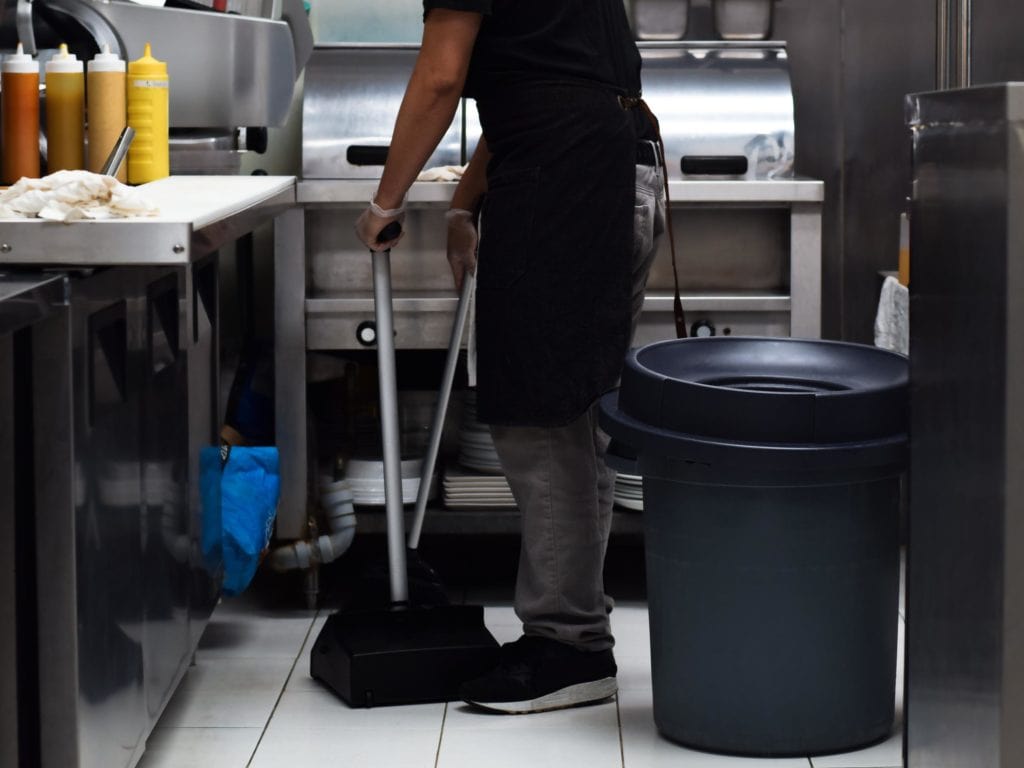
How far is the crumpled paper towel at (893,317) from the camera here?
11.1ft

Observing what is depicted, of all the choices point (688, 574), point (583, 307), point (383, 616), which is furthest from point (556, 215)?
point (383, 616)

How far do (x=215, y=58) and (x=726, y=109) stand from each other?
1131 mm

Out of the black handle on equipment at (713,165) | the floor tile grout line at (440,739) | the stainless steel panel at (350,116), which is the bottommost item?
the floor tile grout line at (440,739)

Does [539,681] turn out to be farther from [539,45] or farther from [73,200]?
[73,200]

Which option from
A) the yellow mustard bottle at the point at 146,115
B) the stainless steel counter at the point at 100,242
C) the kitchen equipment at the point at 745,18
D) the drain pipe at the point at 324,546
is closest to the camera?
the stainless steel counter at the point at 100,242

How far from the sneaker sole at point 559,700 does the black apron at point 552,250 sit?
0.50 m

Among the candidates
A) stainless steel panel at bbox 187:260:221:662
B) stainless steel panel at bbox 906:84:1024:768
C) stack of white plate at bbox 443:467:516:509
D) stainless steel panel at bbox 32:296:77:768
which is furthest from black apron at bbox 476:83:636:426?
stainless steel panel at bbox 906:84:1024:768

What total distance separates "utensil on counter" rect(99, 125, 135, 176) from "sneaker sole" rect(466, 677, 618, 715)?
43.4 inches

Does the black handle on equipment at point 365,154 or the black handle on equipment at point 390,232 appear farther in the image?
the black handle on equipment at point 365,154

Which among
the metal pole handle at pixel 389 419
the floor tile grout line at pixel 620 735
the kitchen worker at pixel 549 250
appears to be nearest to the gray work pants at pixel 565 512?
the kitchen worker at pixel 549 250

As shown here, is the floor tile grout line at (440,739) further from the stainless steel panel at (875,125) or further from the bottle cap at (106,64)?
the stainless steel panel at (875,125)

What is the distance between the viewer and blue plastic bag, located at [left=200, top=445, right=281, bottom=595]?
112 inches

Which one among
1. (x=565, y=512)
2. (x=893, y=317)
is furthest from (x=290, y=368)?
(x=893, y=317)

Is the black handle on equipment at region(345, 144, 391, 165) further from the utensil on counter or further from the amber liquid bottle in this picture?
the amber liquid bottle
